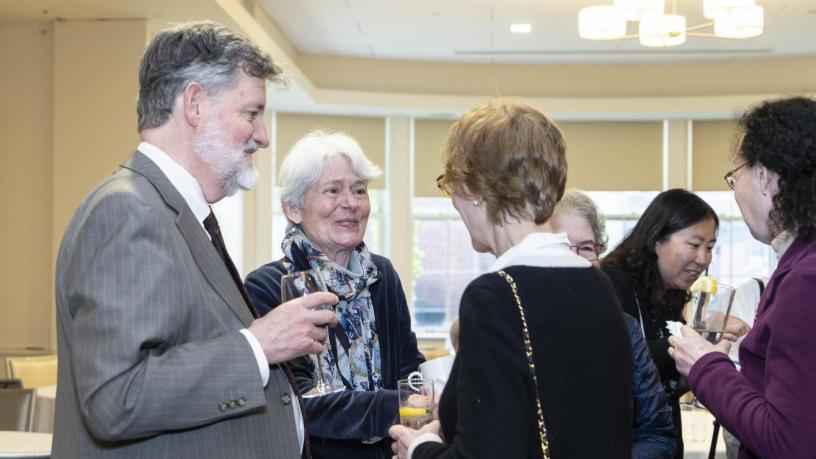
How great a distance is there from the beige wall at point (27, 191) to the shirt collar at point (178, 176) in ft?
20.5

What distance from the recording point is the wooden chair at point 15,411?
14.0 ft

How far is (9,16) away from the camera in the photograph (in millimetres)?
7598

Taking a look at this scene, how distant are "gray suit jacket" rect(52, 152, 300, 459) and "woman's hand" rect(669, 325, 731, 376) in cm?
87

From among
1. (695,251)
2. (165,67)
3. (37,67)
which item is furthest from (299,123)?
(165,67)

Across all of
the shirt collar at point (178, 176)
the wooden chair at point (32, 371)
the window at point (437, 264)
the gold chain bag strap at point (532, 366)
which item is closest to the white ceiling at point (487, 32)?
the window at point (437, 264)

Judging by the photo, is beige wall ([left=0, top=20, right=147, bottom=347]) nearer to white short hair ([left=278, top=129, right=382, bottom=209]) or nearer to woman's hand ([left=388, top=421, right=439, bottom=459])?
white short hair ([left=278, top=129, right=382, bottom=209])

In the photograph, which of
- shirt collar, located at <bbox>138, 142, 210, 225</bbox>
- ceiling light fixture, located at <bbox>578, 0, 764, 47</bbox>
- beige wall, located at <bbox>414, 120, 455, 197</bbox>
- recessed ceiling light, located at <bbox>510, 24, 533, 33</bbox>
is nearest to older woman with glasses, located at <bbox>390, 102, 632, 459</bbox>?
shirt collar, located at <bbox>138, 142, 210, 225</bbox>

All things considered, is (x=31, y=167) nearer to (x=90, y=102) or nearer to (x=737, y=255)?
(x=90, y=102)

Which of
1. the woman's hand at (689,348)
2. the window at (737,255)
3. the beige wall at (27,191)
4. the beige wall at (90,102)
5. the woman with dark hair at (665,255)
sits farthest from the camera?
the window at (737,255)

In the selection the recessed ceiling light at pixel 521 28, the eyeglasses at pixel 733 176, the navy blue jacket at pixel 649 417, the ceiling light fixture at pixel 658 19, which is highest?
the recessed ceiling light at pixel 521 28

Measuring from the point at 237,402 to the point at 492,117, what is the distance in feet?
2.25

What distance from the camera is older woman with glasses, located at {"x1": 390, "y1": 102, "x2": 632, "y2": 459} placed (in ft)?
5.20

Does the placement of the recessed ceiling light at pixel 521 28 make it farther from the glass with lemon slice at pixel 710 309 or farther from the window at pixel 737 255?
the glass with lemon slice at pixel 710 309

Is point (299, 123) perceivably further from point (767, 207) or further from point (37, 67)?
point (767, 207)
